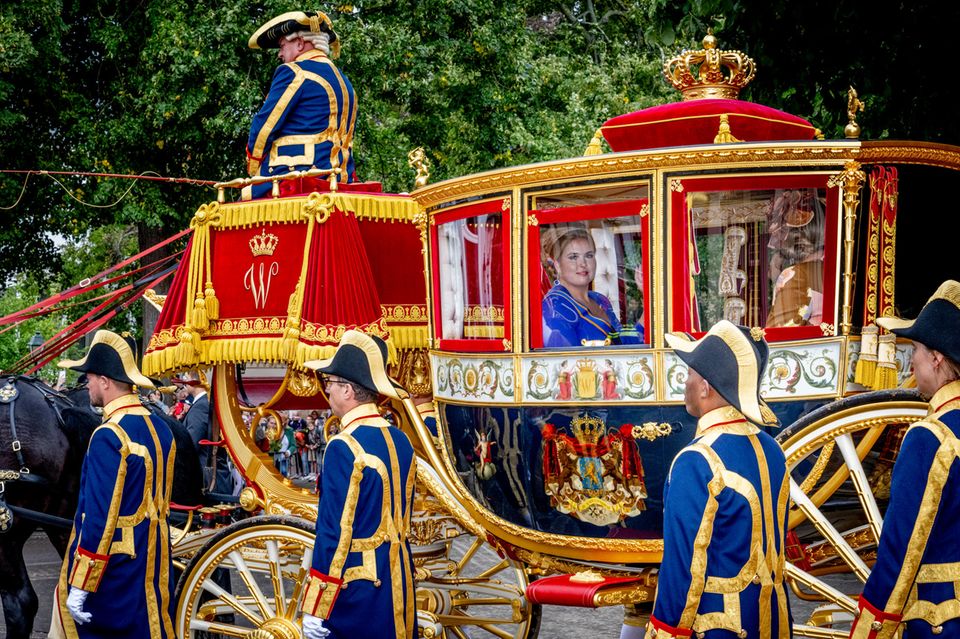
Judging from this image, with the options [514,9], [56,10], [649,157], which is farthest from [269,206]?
[514,9]

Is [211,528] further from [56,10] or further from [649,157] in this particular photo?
[56,10]

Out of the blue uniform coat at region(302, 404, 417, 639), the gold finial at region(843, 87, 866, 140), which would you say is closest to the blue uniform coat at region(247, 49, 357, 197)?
the blue uniform coat at region(302, 404, 417, 639)

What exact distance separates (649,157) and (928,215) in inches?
59.2

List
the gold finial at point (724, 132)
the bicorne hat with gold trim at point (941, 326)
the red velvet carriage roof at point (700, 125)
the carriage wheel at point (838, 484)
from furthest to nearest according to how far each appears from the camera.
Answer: the red velvet carriage roof at point (700, 125), the gold finial at point (724, 132), the carriage wheel at point (838, 484), the bicorne hat with gold trim at point (941, 326)

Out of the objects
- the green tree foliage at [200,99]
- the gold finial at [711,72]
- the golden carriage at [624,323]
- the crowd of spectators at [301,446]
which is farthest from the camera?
the crowd of spectators at [301,446]

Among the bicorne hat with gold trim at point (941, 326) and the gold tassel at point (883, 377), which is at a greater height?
the bicorne hat with gold trim at point (941, 326)

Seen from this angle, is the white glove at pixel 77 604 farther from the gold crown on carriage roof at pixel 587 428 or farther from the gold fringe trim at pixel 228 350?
the gold crown on carriage roof at pixel 587 428

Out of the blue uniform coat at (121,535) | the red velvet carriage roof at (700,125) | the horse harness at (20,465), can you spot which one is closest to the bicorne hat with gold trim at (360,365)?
the blue uniform coat at (121,535)

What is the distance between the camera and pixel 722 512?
3.95 metres

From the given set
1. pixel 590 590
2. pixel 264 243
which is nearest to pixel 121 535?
pixel 264 243

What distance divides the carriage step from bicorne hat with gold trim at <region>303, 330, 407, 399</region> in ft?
3.79

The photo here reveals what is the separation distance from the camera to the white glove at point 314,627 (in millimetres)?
4934

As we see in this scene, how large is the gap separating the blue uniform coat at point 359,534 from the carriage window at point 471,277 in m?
0.88

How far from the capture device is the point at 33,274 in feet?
50.3
